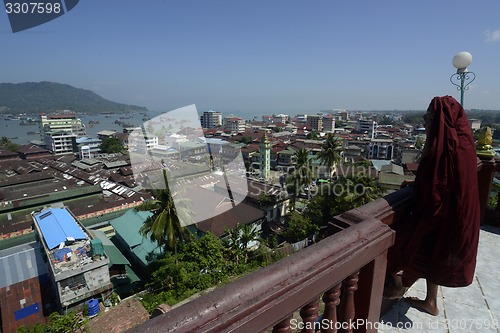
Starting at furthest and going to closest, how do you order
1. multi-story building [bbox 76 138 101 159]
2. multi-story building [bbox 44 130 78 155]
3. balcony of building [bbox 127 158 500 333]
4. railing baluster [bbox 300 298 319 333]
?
multi-story building [bbox 44 130 78 155], multi-story building [bbox 76 138 101 159], railing baluster [bbox 300 298 319 333], balcony of building [bbox 127 158 500 333]

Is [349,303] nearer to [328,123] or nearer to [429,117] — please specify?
[429,117]

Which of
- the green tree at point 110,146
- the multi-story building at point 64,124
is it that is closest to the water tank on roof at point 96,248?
the green tree at point 110,146

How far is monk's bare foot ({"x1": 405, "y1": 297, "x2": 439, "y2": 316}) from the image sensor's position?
2648 mm

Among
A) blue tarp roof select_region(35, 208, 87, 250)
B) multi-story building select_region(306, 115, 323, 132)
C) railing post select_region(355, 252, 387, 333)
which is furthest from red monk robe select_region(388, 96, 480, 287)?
multi-story building select_region(306, 115, 323, 132)

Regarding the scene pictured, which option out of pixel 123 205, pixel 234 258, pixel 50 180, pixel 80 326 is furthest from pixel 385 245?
pixel 50 180

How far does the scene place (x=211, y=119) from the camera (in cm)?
10881

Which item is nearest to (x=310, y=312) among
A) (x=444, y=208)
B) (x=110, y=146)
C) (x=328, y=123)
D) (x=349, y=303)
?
(x=349, y=303)

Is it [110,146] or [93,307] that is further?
[110,146]

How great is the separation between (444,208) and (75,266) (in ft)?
47.6

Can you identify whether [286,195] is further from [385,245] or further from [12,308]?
[385,245]

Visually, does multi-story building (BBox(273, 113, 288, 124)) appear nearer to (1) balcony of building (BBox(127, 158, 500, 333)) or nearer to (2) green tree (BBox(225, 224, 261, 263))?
(2) green tree (BBox(225, 224, 261, 263))

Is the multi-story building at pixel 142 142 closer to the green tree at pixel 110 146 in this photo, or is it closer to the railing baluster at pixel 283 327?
the green tree at pixel 110 146

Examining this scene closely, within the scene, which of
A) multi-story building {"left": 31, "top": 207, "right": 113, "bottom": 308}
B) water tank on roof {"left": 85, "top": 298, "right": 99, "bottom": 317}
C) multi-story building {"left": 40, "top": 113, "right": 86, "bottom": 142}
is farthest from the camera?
multi-story building {"left": 40, "top": 113, "right": 86, "bottom": 142}

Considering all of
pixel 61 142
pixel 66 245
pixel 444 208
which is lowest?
pixel 66 245
